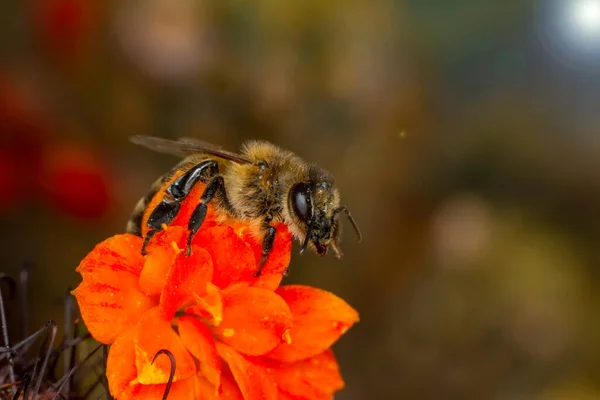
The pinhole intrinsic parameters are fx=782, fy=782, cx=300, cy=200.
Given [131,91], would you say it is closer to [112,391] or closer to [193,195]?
[193,195]

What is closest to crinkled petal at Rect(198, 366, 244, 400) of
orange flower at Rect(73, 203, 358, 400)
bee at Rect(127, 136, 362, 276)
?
orange flower at Rect(73, 203, 358, 400)

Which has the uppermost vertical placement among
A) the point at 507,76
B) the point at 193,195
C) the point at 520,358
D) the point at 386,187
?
the point at 507,76

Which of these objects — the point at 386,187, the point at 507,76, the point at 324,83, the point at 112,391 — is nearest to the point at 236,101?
the point at 324,83

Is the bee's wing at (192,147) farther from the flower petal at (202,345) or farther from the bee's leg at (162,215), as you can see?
the flower petal at (202,345)

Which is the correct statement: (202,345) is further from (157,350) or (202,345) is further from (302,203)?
(302,203)

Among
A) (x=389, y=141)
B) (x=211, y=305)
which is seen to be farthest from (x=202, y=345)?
(x=389, y=141)

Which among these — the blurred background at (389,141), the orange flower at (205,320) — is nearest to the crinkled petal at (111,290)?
the orange flower at (205,320)

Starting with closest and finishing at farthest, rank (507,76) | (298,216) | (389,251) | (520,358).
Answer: (298,216), (520,358), (389,251), (507,76)

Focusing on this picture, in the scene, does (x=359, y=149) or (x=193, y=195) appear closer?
(x=193, y=195)
